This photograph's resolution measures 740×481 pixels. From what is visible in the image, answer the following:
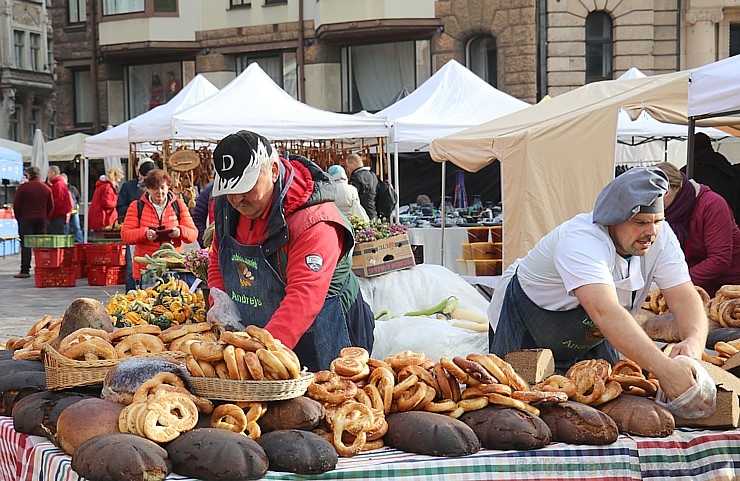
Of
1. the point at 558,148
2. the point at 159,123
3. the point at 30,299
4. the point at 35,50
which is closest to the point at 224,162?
the point at 558,148

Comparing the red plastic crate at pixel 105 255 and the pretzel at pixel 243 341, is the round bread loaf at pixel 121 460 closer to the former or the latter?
the pretzel at pixel 243 341

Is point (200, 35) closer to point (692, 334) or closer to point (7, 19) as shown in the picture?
point (7, 19)

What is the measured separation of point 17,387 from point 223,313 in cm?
87

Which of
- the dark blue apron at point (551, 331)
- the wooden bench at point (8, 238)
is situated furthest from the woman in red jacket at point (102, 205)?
the dark blue apron at point (551, 331)

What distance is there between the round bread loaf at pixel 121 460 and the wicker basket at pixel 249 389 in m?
0.27

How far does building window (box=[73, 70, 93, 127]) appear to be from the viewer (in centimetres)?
3148

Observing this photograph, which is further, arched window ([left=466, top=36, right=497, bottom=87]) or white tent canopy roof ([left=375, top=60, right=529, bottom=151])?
arched window ([left=466, top=36, right=497, bottom=87])

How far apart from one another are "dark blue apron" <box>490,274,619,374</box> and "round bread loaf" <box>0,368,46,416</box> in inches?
75.5

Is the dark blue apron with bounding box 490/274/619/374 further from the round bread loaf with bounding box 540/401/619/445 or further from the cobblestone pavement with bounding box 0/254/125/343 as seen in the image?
the cobblestone pavement with bounding box 0/254/125/343

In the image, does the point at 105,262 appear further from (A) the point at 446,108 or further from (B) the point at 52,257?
(A) the point at 446,108

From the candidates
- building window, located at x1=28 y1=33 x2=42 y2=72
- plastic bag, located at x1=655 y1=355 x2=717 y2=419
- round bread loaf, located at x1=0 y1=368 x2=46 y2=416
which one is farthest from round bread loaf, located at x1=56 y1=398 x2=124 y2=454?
building window, located at x1=28 y1=33 x2=42 y2=72

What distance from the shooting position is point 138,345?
11.8 feet

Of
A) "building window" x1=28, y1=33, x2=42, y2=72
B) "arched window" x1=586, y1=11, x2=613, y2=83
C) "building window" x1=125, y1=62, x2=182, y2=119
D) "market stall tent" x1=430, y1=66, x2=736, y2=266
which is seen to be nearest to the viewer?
"market stall tent" x1=430, y1=66, x2=736, y2=266

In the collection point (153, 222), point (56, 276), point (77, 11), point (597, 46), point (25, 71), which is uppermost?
point (77, 11)
